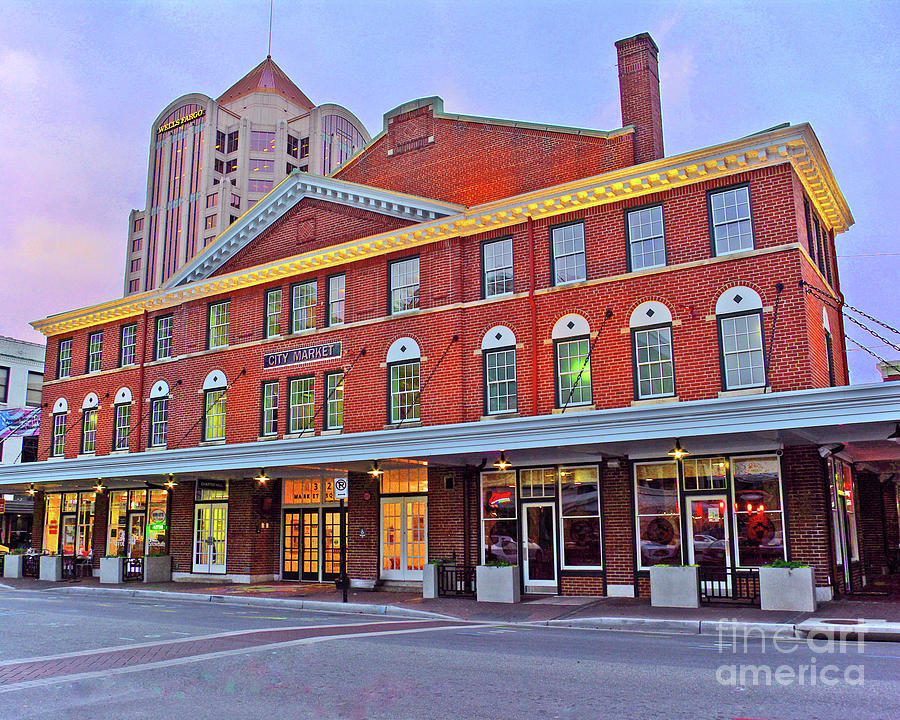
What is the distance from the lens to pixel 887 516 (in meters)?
28.8

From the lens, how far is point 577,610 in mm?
18094

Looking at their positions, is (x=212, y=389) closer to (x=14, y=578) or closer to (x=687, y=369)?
(x=14, y=578)

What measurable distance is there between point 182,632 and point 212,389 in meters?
16.7

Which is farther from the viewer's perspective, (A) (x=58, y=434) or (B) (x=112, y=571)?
(A) (x=58, y=434)

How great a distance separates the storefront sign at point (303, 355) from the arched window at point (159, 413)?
5.41 metres

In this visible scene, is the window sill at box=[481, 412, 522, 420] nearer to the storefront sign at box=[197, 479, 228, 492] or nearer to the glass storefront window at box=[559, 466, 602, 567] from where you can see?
the glass storefront window at box=[559, 466, 602, 567]

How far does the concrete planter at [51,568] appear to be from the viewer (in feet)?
97.8

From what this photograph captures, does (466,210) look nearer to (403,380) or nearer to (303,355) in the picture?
(403,380)

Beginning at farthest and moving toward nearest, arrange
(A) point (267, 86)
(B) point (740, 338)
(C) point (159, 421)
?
(A) point (267, 86) → (C) point (159, 421) → (B) point (740, 338)

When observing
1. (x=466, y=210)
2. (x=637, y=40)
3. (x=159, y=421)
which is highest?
(x=637, y=40)

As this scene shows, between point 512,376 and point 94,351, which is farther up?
point 94,351

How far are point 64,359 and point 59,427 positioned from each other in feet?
9.54

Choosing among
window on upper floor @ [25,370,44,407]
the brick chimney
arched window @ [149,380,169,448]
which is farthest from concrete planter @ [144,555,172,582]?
window on upper floor @ [25,370,44,407]

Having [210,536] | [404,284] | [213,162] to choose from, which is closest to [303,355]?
[404,284]
